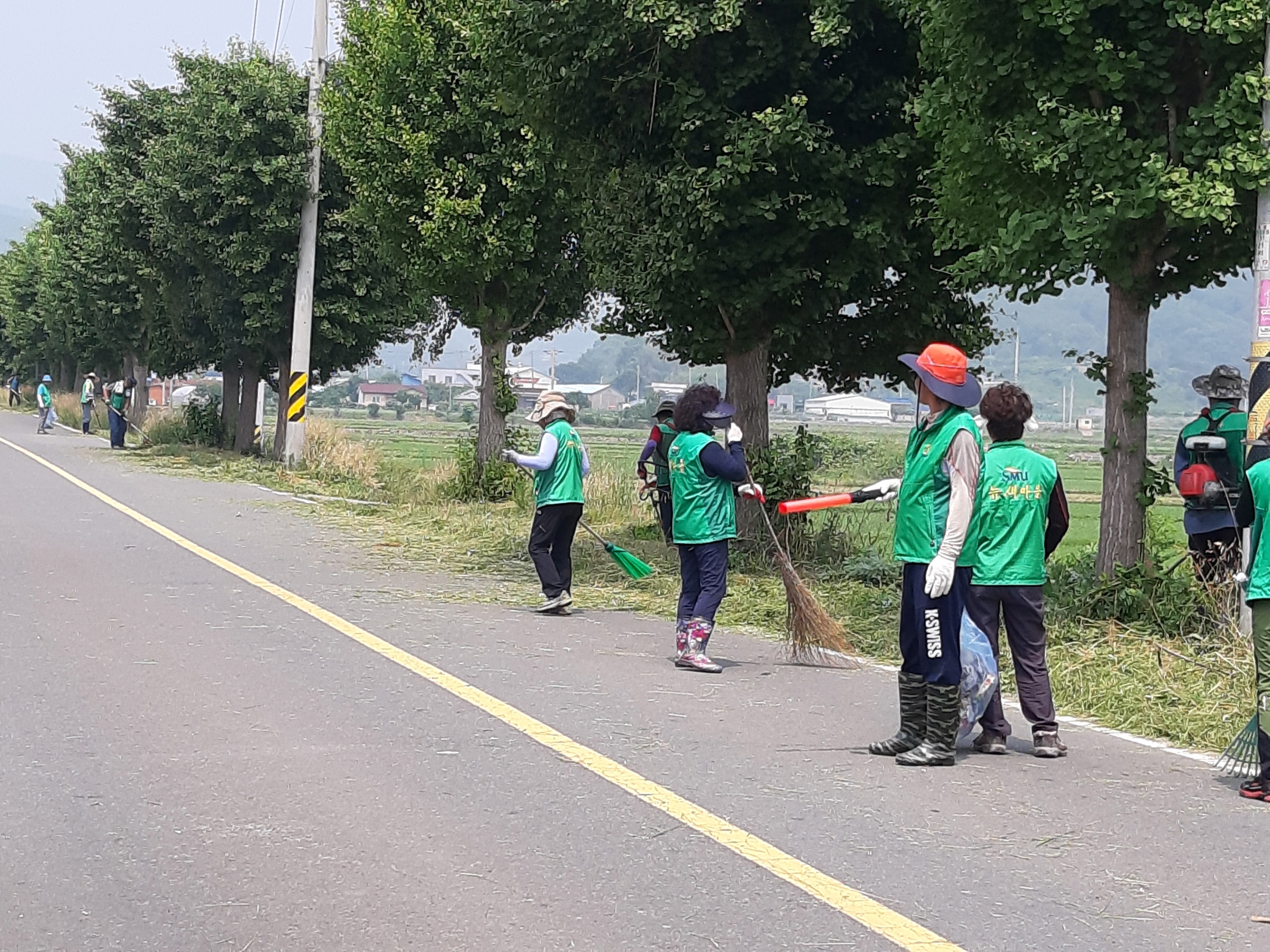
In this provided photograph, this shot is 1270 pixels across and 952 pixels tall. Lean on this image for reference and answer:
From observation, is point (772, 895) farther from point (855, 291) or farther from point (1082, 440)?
point (1082, 440)

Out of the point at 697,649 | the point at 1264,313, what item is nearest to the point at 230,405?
the point at 697,649

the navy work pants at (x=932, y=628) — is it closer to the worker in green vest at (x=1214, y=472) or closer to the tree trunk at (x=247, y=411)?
the worker in green vest at (x=1214, y=472)

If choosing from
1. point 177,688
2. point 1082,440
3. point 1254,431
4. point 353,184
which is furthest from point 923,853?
point 1082,440

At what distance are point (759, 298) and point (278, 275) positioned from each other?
17.7 metres

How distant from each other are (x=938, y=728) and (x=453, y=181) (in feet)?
49.0

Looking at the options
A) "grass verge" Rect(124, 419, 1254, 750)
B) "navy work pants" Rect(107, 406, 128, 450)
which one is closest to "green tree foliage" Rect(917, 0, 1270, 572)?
"grass verge" Rect(124, 419, 1254, 750)

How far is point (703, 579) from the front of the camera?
995 cm

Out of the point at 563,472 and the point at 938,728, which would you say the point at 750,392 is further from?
the point at 938,728

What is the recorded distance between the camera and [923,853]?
582 centimetres

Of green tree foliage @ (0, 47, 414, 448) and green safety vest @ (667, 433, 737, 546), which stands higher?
green tree foliage @ (0, 47, 414, 448)

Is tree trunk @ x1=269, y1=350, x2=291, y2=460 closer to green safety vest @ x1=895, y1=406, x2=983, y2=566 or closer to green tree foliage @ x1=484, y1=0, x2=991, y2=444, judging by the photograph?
green tree foliage @ x1=484, y1=0, x2=991, y2=444

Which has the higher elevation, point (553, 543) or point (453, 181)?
point (453, 181)

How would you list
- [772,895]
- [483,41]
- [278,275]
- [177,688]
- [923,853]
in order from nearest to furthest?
[772,895]
[923,853]
[177,688]
[483,41]
[278,275]

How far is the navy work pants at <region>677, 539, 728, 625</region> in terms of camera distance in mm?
9859
